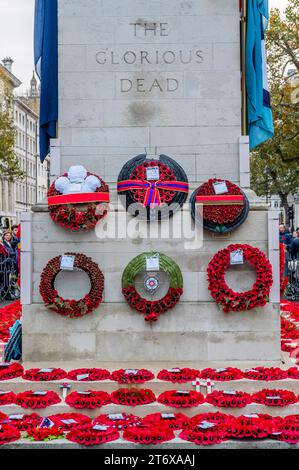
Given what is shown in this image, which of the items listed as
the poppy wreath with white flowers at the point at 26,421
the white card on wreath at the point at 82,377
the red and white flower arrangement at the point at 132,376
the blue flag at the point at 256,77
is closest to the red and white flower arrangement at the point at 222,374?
the red and white flower arrangement at the point at 132,376

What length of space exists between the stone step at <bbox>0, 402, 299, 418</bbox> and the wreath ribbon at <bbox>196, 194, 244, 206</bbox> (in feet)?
8.68

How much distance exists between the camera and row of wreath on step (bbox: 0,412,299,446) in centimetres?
616

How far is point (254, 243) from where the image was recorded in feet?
29.0

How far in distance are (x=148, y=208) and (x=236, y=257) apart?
4.02 ft

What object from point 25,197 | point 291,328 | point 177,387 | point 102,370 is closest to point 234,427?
point 177,387

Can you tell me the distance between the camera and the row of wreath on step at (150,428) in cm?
616

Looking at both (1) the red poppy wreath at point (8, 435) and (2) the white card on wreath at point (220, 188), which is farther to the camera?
(2) the white card on wreath at point (220, 188)

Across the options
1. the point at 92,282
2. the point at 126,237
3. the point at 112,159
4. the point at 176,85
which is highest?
the point at 176,85

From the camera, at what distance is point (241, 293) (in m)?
8.70

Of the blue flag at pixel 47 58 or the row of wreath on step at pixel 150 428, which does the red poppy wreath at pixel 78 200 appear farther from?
the row of wreath on step at pixel 150 428

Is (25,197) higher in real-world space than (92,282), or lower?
higher

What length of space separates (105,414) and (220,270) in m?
2.44

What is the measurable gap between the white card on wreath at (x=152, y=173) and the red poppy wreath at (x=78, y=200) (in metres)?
0.54
